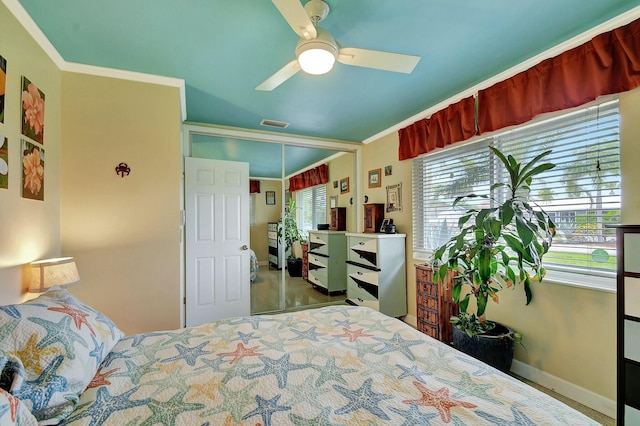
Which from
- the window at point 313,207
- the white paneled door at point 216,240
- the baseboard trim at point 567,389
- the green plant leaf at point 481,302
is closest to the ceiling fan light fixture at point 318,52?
the green plant leaf at point 481,302

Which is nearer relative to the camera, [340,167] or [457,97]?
[457,97]

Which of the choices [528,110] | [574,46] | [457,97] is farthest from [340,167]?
[574,46]

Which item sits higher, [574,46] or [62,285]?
[574,46]

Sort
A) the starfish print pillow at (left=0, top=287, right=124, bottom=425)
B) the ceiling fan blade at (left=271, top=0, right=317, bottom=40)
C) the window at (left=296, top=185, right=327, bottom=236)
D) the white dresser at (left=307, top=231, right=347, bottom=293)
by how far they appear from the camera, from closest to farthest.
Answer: the starfish print pillow at (left=0, top=287, right=124, bottom=425) → the ceiling fan blade at (left=271, top=0, right=317, bottom=40) → the white dresser at (left=307, top=231, right=347, bottom=293) → the window at (left=296, top=185, right=327, bottom=236)

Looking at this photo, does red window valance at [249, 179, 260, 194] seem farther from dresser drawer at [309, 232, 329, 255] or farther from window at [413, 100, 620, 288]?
window at [413, 100, 620, 288]

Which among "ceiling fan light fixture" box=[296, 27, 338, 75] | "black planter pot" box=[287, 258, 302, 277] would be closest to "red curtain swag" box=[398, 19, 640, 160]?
"ceiling fan light fixture" box=[296, 27, 338, 75]

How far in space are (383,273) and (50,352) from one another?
2.88 metres

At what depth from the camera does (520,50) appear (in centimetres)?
200

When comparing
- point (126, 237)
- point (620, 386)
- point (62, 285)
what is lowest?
point (620, 386)

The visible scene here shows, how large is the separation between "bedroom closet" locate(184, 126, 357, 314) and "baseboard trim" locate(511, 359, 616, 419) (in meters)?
2.41

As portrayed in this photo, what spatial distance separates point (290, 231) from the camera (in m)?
4.32

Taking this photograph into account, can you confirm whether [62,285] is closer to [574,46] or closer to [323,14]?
[323,14]

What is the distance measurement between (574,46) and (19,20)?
11.4ft

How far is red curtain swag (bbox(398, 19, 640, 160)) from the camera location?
1626 mm
